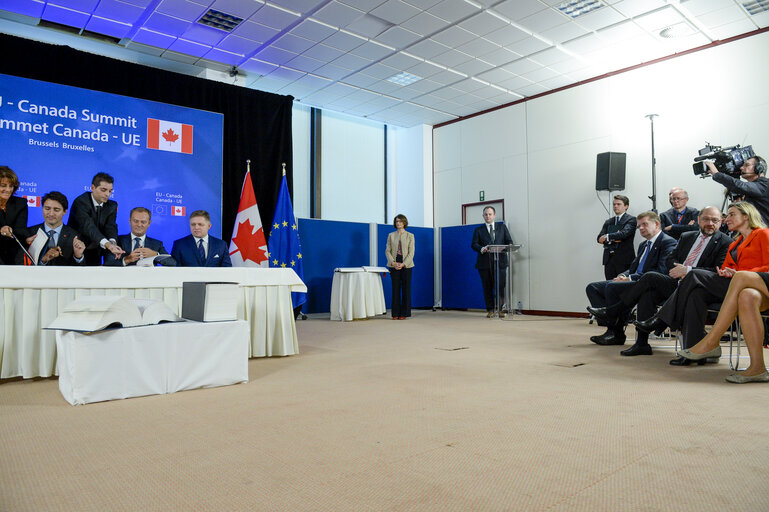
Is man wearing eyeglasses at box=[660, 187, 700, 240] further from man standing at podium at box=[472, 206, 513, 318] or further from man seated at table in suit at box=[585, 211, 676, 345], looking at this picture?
man standing at podium at box=[472, 206, 513, 318]

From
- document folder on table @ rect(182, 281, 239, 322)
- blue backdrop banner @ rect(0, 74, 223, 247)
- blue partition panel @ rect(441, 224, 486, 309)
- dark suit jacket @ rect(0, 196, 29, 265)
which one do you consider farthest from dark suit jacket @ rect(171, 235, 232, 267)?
blue partition panel @ rect(441, 224, 486, 309)

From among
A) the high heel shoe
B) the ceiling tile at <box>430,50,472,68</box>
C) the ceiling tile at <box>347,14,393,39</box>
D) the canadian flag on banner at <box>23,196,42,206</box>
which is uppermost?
the ceiling tile at <box>347,14,393,39</box>

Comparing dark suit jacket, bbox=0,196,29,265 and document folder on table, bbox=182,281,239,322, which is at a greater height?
dark suit jacket, bbox=0,196,29,265

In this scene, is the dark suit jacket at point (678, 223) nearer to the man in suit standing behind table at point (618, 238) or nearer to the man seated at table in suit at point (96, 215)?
the man in suit standing behind table at point (618, 238)

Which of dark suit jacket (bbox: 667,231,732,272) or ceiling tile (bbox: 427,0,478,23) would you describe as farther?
ceiling tile (bbox: 427,0,478,23)

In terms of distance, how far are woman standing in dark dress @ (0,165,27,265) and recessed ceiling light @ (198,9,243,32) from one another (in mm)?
3055

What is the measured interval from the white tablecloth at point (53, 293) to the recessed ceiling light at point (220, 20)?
3.72m

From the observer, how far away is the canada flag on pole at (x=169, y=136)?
256 inches

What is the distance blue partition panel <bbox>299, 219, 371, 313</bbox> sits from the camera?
7707mm

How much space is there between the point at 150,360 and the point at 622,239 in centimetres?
571

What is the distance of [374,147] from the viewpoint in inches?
386

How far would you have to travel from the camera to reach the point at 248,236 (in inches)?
267

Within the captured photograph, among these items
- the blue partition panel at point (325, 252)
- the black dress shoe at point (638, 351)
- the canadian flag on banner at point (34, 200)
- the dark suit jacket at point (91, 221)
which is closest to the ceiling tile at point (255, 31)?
the blue partition panel at point (325, 252)

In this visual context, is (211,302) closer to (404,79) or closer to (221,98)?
(221,98)
